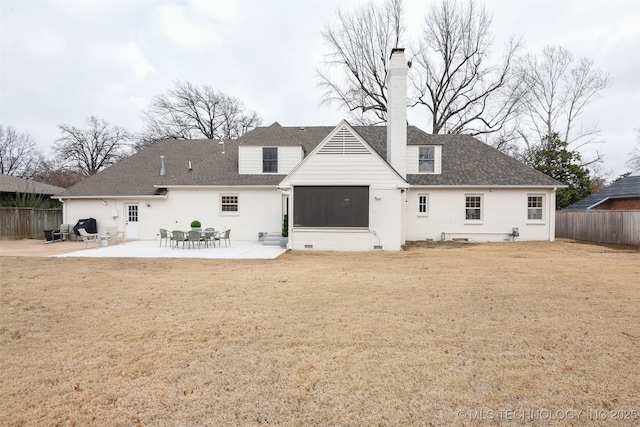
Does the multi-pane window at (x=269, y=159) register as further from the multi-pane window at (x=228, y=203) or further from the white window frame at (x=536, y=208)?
the white window frame at (x=536, y=208)

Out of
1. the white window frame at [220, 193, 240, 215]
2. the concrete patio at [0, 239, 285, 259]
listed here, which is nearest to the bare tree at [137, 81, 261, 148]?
the white window frame at [220, 193, 240, 215]

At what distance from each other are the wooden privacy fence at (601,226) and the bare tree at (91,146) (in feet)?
153

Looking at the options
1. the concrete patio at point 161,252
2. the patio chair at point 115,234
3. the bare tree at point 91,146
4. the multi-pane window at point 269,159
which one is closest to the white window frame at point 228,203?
the multi-pane window at point 269,159

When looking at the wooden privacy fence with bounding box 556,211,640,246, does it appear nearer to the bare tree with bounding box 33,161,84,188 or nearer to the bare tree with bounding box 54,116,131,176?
the bare tree with bounding box 54,116,131,176

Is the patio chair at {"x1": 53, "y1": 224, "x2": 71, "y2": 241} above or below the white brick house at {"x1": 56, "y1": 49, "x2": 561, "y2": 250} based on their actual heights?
below

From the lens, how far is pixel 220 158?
20.3 metres

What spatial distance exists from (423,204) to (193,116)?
30153mm

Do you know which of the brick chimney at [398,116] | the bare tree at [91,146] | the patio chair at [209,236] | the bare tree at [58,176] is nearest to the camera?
the patio chair at [209,236]

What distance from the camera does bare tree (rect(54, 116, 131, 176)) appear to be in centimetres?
4034

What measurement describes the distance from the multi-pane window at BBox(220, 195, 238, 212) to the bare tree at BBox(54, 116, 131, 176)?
32.0m

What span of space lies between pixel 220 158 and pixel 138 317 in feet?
52.1

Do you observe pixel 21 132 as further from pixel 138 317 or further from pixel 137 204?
pixel 138 317

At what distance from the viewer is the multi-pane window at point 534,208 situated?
18547 mm

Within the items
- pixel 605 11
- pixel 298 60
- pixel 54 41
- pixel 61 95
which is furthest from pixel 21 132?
pixel 605 11
